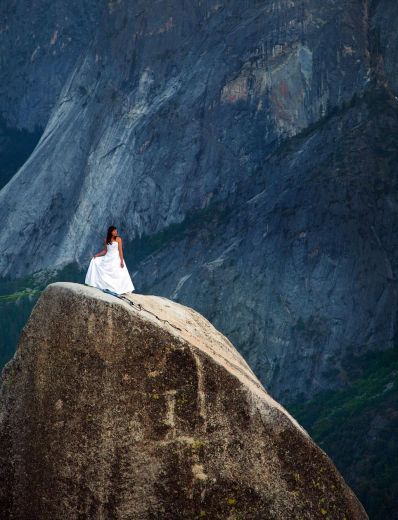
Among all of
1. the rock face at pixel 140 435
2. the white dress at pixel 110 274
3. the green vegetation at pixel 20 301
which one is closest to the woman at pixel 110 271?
the white dress at pixel 110 274

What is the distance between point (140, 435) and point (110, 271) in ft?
14.4

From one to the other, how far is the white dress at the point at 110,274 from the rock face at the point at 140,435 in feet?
6.60

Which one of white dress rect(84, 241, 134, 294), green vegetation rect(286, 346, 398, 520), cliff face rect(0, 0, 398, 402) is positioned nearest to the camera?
white dress rect(84, 241, 134, 294)

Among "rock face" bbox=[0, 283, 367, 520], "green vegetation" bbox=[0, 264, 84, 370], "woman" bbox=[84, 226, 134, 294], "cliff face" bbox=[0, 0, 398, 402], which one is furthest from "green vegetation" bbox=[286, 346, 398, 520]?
"green vegetation" bbox=[0, 264, 84, 370]

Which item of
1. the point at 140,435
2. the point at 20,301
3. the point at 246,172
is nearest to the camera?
the point at 140,435

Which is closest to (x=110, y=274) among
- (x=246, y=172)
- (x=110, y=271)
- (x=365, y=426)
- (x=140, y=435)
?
(x=110, y=271)

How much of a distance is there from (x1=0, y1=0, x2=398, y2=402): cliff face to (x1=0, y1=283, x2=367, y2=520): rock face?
53.7 meters

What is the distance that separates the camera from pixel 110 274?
29078 millimetres

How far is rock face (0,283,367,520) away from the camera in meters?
26.2

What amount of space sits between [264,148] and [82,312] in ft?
241

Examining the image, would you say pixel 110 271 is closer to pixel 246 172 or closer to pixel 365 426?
pixel 365 426

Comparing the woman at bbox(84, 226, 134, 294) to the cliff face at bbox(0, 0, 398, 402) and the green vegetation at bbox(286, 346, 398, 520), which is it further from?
the cliff face at bbox(0, 0, 398, 402)

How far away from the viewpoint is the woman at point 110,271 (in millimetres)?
28964

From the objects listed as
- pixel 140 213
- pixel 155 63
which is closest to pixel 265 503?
pixel 140 213
